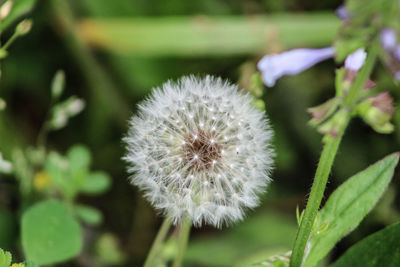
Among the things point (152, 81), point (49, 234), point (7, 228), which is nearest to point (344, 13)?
point (49, 234)

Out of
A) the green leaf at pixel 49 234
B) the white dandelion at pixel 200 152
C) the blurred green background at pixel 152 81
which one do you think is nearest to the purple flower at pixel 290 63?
the white dandelion at pixel 200 152

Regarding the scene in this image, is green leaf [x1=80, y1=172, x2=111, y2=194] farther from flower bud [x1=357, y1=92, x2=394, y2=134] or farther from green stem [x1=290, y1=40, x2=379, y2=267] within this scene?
flower bud [x1=357, y1=92, x2=394, y2=134]

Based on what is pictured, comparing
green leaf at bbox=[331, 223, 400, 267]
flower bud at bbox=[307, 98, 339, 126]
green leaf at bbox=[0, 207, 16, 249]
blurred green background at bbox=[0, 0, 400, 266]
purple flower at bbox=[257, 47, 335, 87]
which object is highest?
blurred green background at bbox=[0, 0, 400, 266]

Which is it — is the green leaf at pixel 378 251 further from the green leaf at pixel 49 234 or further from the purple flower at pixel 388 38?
the green leaf at pixel 49 234

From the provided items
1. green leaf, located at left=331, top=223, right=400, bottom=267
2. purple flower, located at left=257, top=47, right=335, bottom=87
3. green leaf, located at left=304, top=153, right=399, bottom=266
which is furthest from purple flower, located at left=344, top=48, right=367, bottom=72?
green leaf, located at left=331, top=223, right=400, bottom=267

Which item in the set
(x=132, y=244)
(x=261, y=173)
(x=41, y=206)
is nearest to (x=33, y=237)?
(x=41, y=206)

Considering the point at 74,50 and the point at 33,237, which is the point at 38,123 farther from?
the point at 33,237
